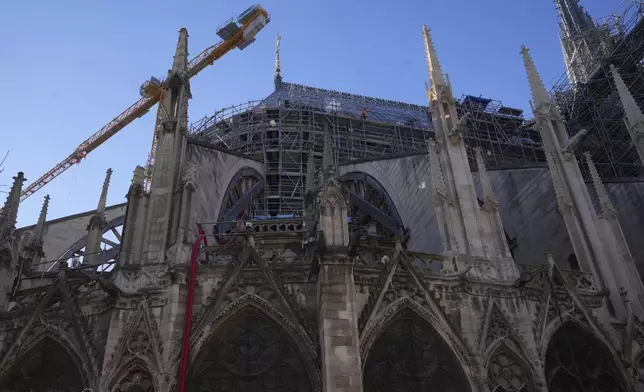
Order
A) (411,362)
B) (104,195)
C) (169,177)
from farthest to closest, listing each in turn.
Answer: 1. (104,195)
2. (169,177)
3. (411,362)

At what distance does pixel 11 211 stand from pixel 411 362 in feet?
36.9

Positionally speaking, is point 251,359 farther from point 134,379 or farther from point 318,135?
point 318,135

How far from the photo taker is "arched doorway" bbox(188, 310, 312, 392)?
11867 mm

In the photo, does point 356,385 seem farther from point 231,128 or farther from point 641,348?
point 231,128

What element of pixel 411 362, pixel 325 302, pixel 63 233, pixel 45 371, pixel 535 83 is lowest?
pixel 411 362

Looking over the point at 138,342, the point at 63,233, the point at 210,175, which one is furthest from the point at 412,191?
the point at 63,233

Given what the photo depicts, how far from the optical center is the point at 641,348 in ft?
46.0

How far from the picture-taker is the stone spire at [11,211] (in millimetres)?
14719

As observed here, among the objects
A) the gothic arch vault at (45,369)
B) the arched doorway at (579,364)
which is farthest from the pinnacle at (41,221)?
the arched doorway at (579,364)

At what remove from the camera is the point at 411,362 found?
41.2 ft

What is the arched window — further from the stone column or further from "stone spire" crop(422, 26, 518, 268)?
the stone column

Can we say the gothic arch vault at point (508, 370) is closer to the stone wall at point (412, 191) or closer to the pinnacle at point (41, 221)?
the stone wall at point (412, 191)

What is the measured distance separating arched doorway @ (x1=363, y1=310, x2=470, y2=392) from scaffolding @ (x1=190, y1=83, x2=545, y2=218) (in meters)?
11.6

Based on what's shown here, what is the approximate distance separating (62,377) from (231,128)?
18.8m
